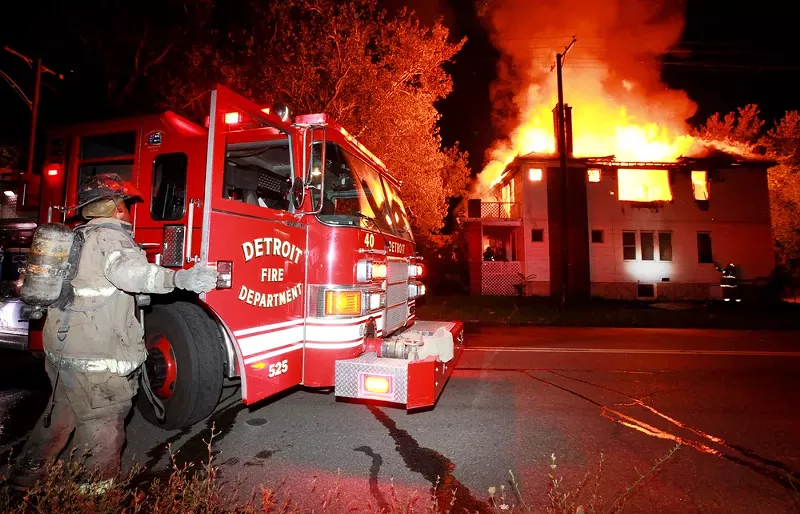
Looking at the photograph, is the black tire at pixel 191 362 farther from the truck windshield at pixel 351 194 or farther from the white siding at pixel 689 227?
the white siding at pixel 689 227

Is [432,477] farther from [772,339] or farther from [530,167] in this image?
[530,167]

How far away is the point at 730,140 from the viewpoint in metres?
30.1

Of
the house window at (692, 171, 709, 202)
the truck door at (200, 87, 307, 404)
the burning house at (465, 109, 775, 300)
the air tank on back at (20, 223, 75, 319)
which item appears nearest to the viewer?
the air tank on back at (20, 223, 75, 319)

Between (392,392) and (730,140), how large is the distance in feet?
119

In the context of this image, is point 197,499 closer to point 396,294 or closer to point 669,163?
point 396,294

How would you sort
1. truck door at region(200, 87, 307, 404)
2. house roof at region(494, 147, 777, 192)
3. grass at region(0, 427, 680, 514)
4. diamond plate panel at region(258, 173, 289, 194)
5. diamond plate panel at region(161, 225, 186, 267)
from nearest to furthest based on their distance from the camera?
1. grass at region(0, 427, 680, 514)
2. truck door at region(200, 87, 307, 404)
3. diamond plate panel at region(161, 225, 186, 267)
4. diamond plate panel at region(258, 173, 289, 194)
5. house roof at region(494, 147, 777, 192)

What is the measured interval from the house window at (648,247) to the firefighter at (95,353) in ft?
79.1

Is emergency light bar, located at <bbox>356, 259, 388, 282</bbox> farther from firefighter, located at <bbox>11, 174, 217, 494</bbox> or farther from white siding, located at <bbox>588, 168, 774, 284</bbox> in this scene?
white siding, located at <bbox>588, 168, 774, 284</bbox>

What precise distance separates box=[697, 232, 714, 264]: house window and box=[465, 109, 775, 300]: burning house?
0.17 ft

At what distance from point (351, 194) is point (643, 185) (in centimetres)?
2354

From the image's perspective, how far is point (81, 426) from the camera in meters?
2.59

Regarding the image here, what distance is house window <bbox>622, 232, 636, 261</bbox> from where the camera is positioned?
883 inches

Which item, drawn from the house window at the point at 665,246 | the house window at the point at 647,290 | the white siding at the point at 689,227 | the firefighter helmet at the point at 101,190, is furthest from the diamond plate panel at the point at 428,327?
the house window at the point at 665,246

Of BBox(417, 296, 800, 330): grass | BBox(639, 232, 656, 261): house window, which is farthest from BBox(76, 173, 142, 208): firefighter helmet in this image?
BBox(639, 232, 656, 261): house window
